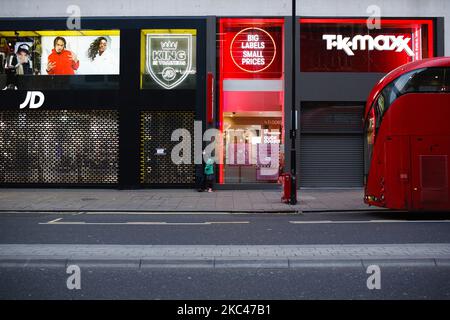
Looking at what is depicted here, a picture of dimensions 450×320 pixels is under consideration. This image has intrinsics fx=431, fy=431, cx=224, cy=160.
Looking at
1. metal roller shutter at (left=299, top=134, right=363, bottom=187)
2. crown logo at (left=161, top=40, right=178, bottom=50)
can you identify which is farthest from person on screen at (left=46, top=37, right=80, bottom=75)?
metal roller shutter at (left=299, top=134, right=363, bottom=187)

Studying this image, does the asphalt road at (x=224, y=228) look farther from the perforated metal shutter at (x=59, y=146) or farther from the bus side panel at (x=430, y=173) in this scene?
the perforated metal shutter at (x=59, y=146)

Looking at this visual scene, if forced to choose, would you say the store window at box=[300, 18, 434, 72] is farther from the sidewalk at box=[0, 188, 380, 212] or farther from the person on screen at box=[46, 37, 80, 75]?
the person on screen at box=[46, 37, 80, 75]

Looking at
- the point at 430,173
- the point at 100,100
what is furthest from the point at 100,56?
the point at 430,173

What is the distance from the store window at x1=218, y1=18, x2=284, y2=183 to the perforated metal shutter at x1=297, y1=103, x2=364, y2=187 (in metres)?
1.27

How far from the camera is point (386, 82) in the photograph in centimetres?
1129

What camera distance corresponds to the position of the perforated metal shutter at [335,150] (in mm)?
19000

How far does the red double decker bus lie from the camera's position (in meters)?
10.9

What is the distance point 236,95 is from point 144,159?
4.97 meters

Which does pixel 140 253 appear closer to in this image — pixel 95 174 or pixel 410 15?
pixel 95 174

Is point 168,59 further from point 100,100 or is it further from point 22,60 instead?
point 22,60

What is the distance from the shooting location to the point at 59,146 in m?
19.2

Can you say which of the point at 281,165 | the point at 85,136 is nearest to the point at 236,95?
the point at 281,165

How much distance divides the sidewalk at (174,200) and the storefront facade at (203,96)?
1047 millimetres
